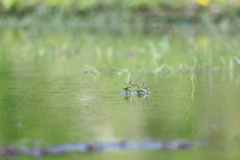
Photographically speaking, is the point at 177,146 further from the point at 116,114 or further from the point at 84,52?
the point at 84,52

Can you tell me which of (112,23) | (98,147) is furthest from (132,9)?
(98,147)

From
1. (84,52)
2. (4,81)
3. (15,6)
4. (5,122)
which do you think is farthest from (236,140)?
(15,6)

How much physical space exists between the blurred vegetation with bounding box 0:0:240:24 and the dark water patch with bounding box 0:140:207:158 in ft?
23.8

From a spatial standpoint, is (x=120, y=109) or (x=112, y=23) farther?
(x=112, y=23)

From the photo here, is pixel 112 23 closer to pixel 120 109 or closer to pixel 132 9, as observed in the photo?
pixel 132 9

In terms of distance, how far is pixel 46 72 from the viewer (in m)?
3.83

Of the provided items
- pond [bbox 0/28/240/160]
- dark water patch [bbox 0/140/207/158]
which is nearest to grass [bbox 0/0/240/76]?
pond [bbox 0/28/240/160]

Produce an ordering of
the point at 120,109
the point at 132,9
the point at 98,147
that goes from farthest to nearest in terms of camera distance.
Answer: the point at 132,9
the point at 120,109
the point at 98,147

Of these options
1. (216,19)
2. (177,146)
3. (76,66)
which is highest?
(216,19)

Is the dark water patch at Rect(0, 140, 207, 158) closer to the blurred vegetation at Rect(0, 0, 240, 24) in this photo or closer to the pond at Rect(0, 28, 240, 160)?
the pond at Rect(0, 28, 240, 160)

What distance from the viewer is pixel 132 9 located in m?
9.84

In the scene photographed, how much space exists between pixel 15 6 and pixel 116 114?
807 centimetres

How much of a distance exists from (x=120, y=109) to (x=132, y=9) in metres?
7.56

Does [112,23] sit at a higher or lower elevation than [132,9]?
lower
